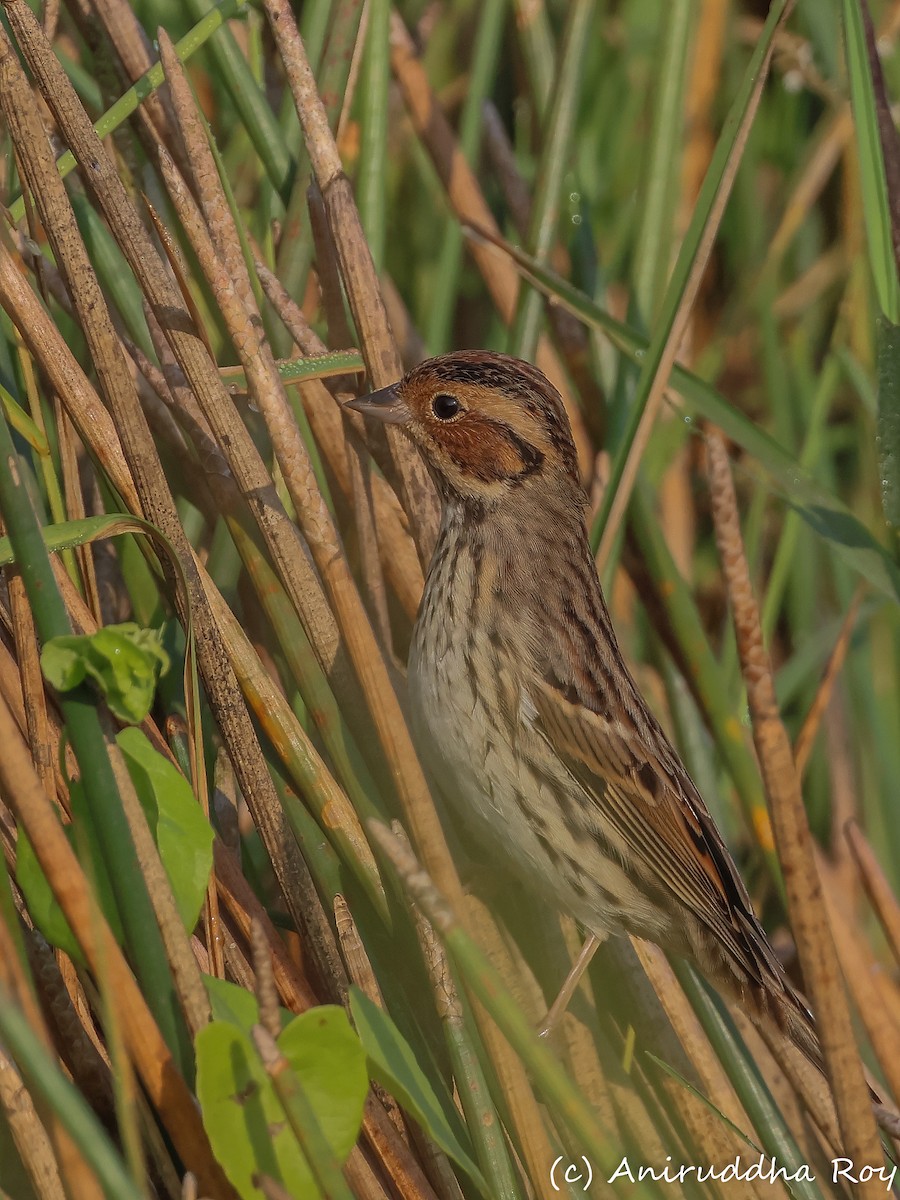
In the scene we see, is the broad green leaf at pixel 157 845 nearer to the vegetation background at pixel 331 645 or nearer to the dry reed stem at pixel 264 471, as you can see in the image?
the vegetation background at pixel 331 645

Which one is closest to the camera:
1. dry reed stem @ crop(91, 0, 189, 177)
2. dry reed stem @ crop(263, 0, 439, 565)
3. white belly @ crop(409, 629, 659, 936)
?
dry reed stem @ crop(263, 0, 439, 565)

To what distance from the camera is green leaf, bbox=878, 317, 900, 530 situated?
2115 mm

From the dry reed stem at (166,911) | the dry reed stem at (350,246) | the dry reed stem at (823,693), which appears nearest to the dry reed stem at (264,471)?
the dry reed stem at (350,246)

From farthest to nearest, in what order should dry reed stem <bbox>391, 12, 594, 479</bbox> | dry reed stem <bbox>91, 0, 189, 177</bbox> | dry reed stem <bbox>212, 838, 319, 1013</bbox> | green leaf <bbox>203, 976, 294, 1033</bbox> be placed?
dry reed stem <bbox>391, 12, 594, 479</bbox> → dry reed stem <bbox>91, 0, 189, 177</bbox> → dry reed stem <bbox>212, 838, 319, 1013</bbox> → green leaf <bbox>203, 976, 294, 1033</bbox>

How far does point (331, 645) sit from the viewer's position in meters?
2.01

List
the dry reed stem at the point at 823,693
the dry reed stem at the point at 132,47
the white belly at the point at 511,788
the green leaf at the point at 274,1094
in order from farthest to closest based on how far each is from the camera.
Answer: the dry reed stem at the point at 823,693 < the white belly at the point at 511,788 < the dry reed stem at the point at 132,47 < the green leaf at the point at 274,1094

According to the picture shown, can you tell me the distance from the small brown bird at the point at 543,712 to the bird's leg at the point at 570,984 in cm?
3

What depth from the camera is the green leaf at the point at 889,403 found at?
2.12 metres

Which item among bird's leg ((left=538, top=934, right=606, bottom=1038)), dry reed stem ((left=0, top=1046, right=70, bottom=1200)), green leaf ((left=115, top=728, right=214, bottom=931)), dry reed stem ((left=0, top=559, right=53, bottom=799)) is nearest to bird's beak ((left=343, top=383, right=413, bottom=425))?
dry reed stem ((left=0, top=559, right=53, bottom=799))

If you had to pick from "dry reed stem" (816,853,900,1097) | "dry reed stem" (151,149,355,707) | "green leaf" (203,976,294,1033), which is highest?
"dry reed stem" (151,149,355,707)

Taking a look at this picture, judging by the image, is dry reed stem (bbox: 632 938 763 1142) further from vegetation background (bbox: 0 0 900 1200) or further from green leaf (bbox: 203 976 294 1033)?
green leaf (bbox: 203 976 294 1033)

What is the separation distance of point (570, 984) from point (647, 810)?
0.36m

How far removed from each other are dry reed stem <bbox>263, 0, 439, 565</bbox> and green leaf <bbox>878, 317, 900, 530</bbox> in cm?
80

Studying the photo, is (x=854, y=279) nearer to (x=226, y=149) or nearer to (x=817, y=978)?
(x=226, y=149)
